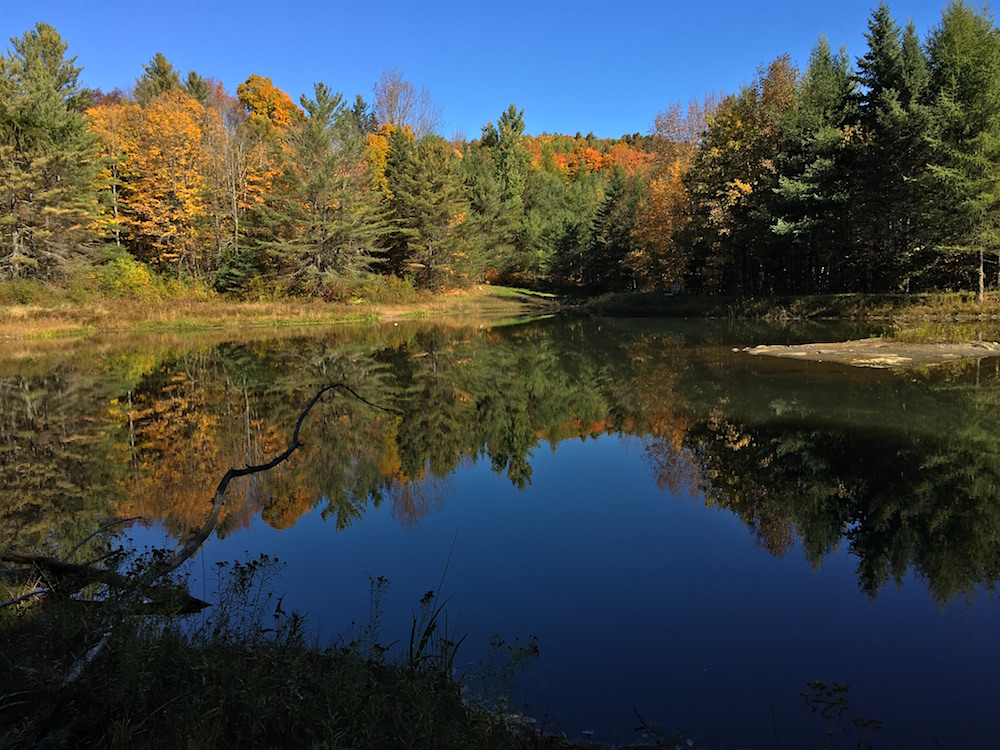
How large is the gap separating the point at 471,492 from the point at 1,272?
3757 cm

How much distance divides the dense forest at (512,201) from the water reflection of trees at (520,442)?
15.7m

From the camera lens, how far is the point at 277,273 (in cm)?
4400

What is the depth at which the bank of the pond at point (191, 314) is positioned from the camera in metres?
31.2

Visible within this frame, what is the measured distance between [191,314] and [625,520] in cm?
3459

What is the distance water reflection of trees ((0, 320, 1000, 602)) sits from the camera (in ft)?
24.6

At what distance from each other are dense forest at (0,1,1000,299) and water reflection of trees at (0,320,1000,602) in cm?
1572

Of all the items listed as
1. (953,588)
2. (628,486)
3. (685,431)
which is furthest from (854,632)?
(685,431)

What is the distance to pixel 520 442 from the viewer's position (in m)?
→ 12.0

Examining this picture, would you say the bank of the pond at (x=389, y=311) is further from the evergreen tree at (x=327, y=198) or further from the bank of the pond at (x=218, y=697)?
the bank of the pond at (x=218, y=697)

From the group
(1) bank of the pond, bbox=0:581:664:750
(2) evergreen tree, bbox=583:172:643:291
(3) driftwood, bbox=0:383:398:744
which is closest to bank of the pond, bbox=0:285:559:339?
(2) evergreen tree, bbox=583:172:643:291

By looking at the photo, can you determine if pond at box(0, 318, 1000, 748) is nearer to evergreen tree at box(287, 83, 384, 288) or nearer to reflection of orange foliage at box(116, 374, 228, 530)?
reflection of orange foliage at box(116, 374, 228, 530)

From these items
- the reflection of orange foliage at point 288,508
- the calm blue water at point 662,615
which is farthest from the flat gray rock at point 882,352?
the reflection of orange foliage at point 288,508

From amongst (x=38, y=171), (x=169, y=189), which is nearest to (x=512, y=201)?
(x=169, y=189)

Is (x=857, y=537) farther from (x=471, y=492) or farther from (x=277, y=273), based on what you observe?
(x=277, y=273)
